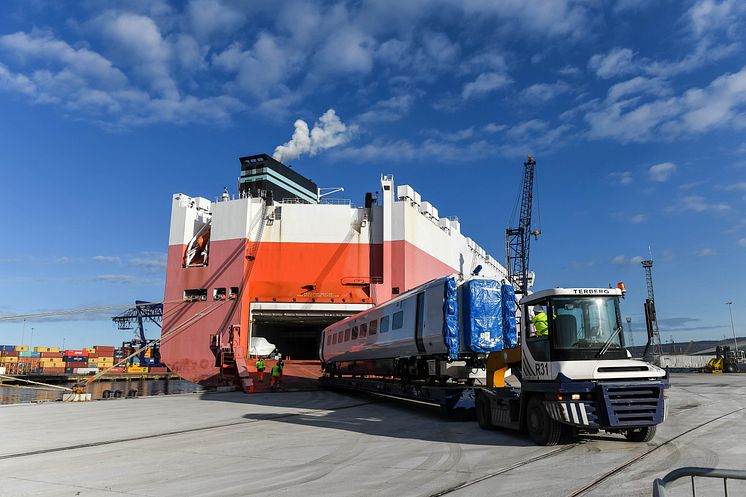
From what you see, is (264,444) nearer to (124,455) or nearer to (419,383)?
(124,455)

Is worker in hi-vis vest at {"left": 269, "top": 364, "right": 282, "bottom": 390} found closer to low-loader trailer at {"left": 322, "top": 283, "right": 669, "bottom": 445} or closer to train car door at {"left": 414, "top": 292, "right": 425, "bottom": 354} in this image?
train car door at {"left": 414, "top": 292, "right": 425, "bottom": 354}

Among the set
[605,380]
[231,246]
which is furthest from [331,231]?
[605,380]

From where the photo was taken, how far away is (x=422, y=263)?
147ft

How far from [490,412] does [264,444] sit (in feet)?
17.4

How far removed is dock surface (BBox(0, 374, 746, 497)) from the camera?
272 inches

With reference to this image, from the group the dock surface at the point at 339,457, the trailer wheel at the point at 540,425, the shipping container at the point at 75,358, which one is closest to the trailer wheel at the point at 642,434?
the dock surface at the point at 339,457

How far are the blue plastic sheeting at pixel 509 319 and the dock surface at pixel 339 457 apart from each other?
2.77m

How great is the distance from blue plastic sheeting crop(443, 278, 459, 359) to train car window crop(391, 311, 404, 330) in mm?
3988

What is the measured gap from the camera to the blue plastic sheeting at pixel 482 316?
14.3 meters

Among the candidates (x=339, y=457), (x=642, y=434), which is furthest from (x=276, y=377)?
(x=642, y=434)

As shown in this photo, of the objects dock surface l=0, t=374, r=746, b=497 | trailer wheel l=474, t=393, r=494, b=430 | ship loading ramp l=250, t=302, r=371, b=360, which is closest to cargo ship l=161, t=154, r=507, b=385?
ship loading ramp l=250, t=302, r=371, b=360

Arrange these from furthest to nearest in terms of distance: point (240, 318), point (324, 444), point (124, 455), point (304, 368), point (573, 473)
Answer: point (240, 318) < point (304, 368) < point (324, 444) < point (124, 455) < point (573, 473)

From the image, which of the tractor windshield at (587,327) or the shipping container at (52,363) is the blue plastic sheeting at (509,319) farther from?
the shipping container at (52,363)

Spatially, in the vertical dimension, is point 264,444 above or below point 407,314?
below
